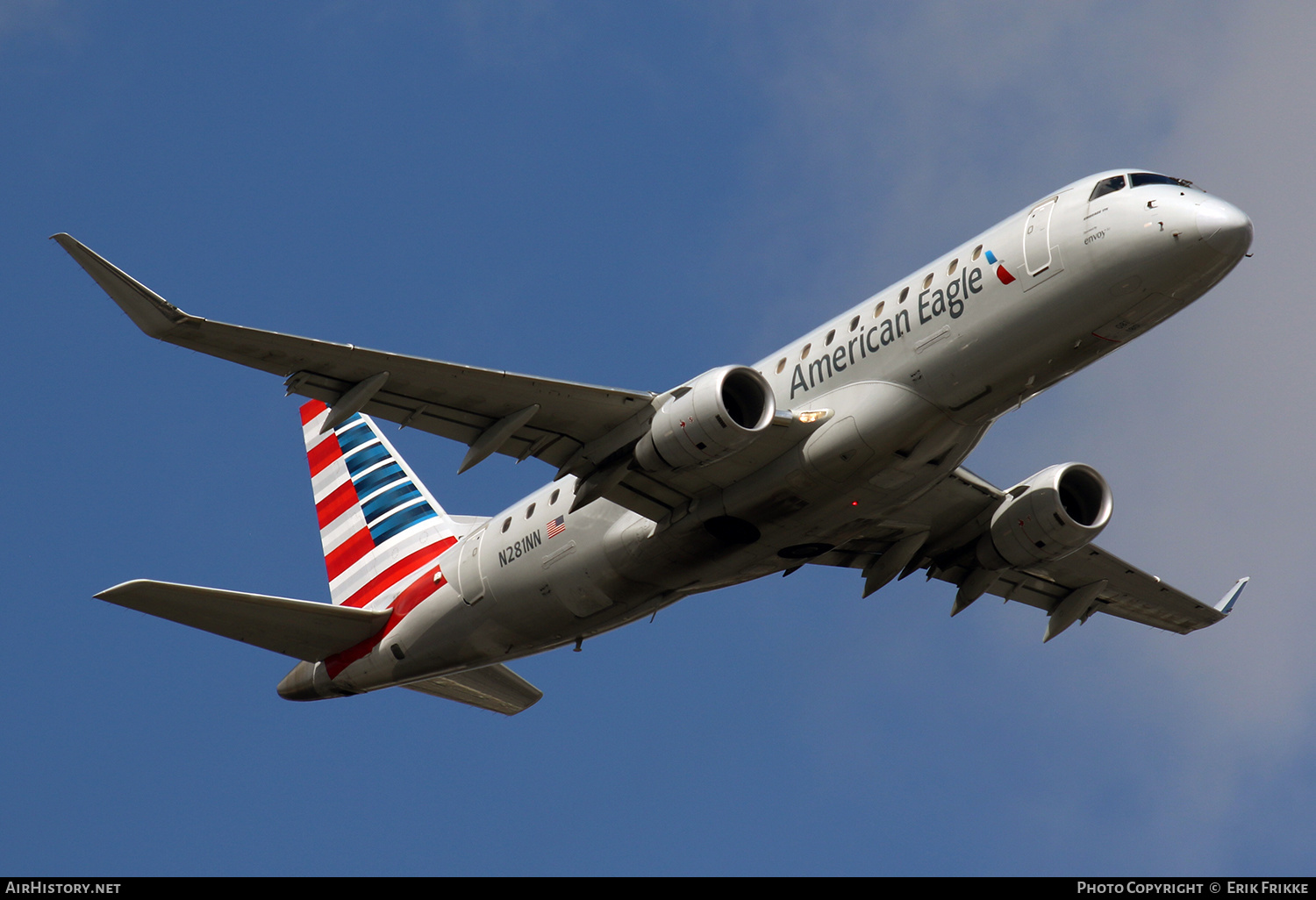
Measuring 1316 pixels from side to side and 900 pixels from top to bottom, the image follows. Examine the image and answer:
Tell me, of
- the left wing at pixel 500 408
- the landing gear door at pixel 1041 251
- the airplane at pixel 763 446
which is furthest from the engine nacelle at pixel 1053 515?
the left wing at pixel 500 408

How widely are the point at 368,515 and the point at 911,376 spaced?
696 inches

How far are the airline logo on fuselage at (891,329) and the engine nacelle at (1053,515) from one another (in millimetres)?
6662

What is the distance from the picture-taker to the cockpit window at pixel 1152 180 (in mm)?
25891

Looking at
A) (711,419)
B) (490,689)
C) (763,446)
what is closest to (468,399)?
(711,419)

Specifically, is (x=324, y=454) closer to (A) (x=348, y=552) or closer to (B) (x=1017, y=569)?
(A) (x=348, y=552)

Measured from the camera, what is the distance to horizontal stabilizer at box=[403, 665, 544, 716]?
1405 inches

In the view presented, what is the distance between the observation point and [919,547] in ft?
109

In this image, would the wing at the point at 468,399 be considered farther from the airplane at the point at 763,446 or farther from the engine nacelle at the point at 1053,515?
the engine nacelle at the point at 1053,515

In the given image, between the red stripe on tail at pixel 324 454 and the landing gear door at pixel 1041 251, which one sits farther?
the red stripe on tail at pixel 324 454

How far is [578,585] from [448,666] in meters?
4.51

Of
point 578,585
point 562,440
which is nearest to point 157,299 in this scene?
point 562,440

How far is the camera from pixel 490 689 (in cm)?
3603
